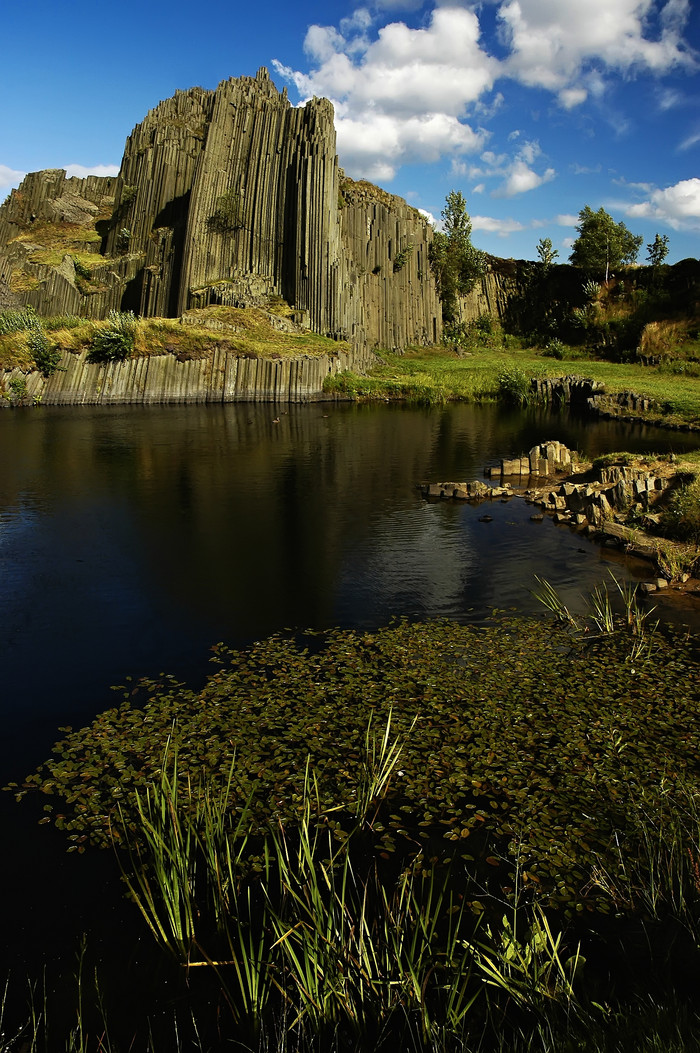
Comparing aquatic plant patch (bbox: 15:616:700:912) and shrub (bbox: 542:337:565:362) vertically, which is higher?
shrub (bbox: 542:337:565:362)

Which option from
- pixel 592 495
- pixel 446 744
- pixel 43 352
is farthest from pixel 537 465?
pixel 43 352

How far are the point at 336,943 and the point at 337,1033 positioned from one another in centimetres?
62

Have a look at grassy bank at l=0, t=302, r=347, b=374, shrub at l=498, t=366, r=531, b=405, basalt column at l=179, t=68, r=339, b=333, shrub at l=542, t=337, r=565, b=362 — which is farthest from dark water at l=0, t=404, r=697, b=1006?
shrub at l=542, t=337, r=565, b=362

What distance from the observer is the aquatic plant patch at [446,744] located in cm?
800

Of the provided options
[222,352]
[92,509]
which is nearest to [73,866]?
[92,509]

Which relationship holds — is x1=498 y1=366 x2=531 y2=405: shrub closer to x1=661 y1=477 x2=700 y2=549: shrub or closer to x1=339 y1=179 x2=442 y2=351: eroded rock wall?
x1=339 y1=179 x2=442 y2=351: eroded rock wall

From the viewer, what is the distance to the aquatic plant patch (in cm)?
800

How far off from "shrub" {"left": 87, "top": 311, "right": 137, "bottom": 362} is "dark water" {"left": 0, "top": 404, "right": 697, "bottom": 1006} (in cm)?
1457

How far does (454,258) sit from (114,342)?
1892 inches

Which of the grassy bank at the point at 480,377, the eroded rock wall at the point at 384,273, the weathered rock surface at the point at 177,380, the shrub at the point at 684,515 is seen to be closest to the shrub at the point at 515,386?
the grassy bank at the point at 480,377

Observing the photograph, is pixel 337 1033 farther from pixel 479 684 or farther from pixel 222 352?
pixel 222 352

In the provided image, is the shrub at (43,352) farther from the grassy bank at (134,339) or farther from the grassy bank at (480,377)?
the grassy bank at (480,377)

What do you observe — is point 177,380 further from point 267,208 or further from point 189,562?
point 189,562

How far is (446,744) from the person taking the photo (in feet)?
31.9
